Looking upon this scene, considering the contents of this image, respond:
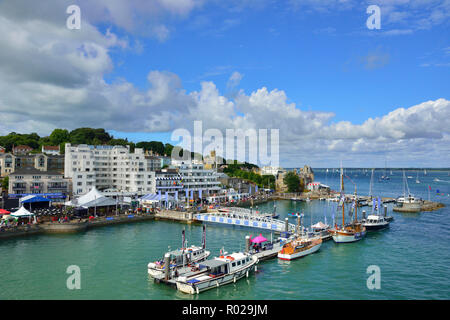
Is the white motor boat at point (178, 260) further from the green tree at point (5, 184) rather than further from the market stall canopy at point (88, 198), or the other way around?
the green tree at point (5, 184)

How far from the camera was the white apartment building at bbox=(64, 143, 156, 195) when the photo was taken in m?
78.6

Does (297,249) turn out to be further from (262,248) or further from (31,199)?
(31,199)

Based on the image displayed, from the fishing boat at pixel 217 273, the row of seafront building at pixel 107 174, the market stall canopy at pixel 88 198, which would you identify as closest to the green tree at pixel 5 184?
the row of seafront building at pixel 107 174

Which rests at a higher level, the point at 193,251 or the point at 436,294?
the point at 193,251

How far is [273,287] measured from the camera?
92.8 feet

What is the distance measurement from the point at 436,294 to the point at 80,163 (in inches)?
3094

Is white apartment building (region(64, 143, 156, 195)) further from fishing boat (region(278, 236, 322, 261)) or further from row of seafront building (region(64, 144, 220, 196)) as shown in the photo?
fishing boat (region(278, 236, 322, 261))

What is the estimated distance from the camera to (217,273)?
29.2 meters

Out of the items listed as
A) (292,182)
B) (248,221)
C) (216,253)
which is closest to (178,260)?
(216,253)

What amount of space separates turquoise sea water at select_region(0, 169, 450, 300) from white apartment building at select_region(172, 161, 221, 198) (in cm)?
3723

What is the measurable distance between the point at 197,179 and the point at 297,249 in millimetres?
57655

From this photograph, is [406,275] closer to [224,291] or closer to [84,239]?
[224,291]
